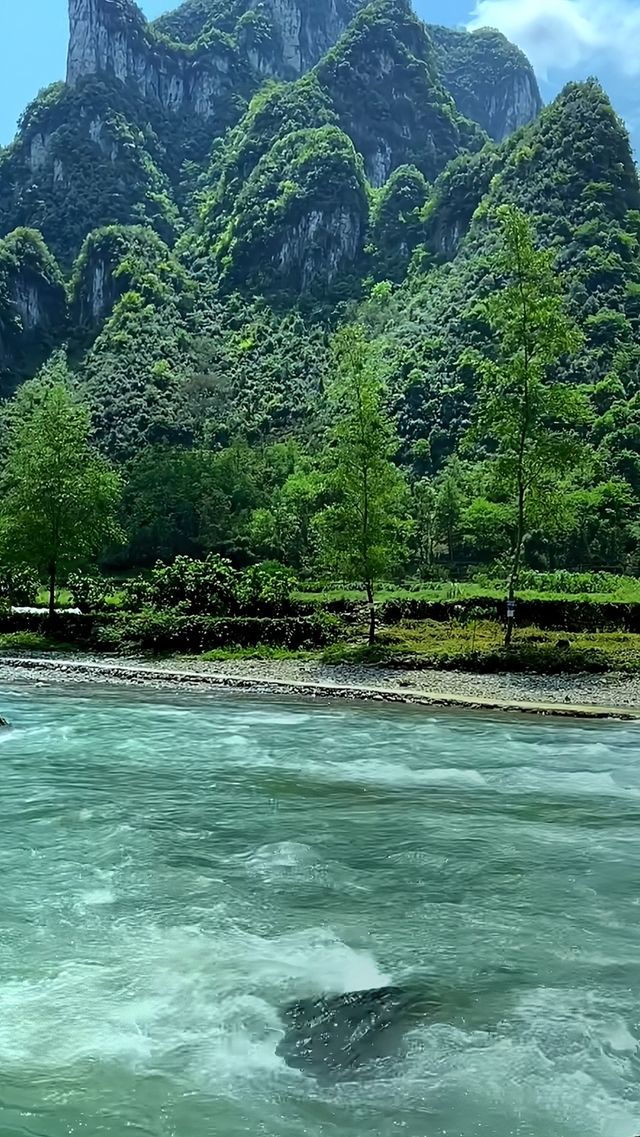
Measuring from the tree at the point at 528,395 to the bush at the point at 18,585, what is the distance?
22104 mm

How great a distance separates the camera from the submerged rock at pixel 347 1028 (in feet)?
22.9

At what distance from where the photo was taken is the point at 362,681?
24938mm

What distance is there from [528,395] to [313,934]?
21.8 m

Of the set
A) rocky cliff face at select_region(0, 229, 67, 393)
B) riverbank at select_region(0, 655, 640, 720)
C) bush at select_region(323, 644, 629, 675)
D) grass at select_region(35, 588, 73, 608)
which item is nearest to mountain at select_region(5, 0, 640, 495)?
rocky cliff face at select_region(0, 229, 67, 393)

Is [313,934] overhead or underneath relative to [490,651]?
underneath

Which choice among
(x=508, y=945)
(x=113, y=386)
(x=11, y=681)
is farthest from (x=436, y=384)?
(x=508, y=945)

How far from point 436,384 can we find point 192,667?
204ft

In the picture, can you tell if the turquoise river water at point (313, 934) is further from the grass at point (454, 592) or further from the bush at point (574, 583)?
the bush at point (574, 583)

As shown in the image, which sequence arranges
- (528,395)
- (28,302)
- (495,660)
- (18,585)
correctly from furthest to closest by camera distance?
(28,302), (18,585), (528,395), (495,660)

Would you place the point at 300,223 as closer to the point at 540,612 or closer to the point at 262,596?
the point at 262,596

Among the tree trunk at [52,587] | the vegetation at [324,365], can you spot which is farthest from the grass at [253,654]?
the tree trunk at [52,587]

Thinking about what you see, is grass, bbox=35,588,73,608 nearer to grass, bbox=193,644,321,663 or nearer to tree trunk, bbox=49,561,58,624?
tree trunk, bbox=49,561,58,624

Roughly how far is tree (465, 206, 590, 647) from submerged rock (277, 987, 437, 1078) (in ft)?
68.0

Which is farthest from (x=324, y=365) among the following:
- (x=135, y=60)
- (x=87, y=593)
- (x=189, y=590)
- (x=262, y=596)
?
(x=135, y=60)
